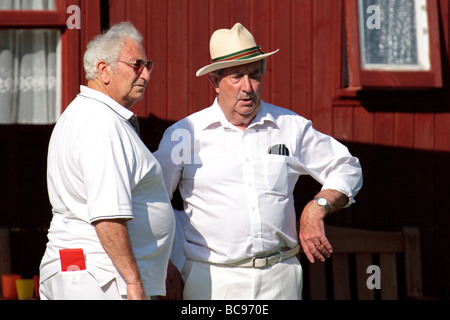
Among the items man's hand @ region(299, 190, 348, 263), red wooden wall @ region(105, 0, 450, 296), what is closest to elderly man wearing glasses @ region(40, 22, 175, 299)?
man's hand @ region(299, 190, 348, 263)

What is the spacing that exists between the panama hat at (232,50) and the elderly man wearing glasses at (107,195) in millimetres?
660

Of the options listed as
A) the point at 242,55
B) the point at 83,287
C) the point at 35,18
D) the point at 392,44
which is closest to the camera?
the point at 83,287

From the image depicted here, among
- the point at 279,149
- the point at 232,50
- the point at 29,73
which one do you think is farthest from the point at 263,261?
the point at 29,73

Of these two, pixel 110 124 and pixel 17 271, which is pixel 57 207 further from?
pixel 17 271

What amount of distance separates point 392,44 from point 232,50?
1.74 meters

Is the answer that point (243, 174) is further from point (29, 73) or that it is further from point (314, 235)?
point (29, 73)

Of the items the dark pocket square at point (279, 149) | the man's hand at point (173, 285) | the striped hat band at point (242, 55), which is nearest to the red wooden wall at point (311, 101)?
the striped hat band at point (242, 55)

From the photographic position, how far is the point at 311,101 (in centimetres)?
522

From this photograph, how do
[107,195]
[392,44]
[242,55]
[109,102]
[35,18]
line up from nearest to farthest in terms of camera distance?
[107,195]
[109,102]
[242,55]
[35,18]
[392,44]

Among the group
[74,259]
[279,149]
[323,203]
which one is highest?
[279,149]

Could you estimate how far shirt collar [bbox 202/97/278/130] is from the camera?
12.7 feet

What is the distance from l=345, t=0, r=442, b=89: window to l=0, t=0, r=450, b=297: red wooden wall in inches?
6.3

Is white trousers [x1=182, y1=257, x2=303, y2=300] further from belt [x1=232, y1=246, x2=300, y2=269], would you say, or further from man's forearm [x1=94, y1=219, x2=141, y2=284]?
man's forearm [x1=94, y1=219, x2=141, y2=284]

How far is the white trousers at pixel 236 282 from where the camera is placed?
12.2 ft
